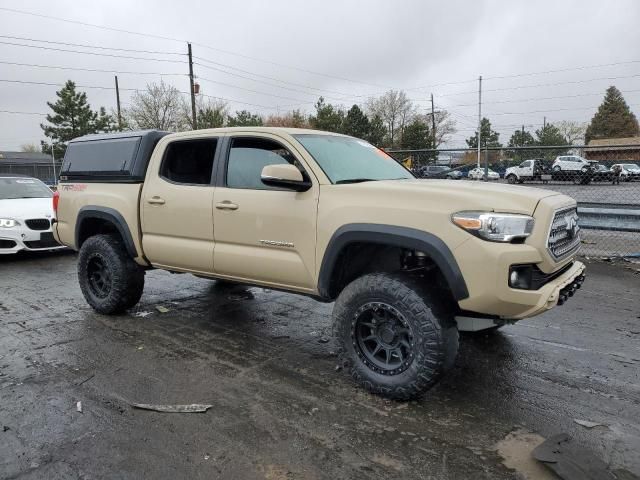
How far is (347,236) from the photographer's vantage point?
137 inches

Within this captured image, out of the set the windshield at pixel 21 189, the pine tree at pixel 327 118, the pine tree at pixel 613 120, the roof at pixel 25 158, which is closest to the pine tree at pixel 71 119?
the roof at pixel 25 158

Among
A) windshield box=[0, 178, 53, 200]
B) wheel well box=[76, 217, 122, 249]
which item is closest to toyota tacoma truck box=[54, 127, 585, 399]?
wheel well box=[76, 217, 122, 249]

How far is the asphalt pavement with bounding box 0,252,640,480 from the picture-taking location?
2.71 m

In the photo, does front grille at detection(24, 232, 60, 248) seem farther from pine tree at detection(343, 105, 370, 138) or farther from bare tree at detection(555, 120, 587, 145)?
bare tree at detection(555, 120, 587, 145)

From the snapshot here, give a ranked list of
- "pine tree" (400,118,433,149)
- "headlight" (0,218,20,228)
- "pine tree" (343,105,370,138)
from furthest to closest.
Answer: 1. "pine tree" (400,118,433,149)
2. "pine tree" (343,105,370,138)
3. "headlight" (0,218,20,228)

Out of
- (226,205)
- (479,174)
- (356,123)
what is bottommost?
(226,205)

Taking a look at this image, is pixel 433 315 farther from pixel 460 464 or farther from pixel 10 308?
pixel 10 308

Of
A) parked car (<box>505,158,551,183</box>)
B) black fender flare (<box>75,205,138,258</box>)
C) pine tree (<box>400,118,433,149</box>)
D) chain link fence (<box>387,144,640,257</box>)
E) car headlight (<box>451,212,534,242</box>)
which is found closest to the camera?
car headlight (<box>451,212,534,242</box>)

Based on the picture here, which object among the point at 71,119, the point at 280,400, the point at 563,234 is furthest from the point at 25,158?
the point at 563,234

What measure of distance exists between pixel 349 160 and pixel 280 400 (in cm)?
207

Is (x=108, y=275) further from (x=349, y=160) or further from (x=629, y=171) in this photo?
(x=629, y=171)

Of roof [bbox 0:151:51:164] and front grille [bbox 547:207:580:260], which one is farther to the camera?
roof [bbox 0:151:51:164]

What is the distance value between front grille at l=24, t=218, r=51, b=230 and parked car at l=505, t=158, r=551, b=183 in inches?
349

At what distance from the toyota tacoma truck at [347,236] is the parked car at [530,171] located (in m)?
6.43
